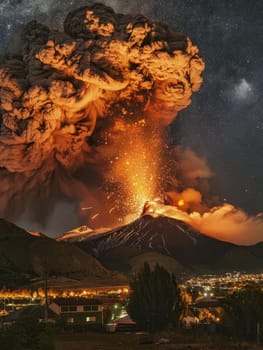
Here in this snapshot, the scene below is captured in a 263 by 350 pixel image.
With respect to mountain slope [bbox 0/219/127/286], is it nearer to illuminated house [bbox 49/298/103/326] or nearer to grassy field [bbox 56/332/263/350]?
illuminated house [bbox 49/298/103/326]

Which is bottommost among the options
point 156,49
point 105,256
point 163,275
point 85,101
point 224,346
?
point 224,346

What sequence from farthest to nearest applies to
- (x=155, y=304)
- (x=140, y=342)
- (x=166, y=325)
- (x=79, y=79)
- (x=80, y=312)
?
(x=79, y=79) < (x=80, y=312) < (x=155, y=304) < (x=166, y=325) < (x=140, y=342)

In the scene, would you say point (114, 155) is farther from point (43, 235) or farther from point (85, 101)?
point (43, 235)

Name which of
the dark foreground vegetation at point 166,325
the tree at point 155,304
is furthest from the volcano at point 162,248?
the tree at point 155,304

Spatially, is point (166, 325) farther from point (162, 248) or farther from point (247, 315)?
point (162, 248)

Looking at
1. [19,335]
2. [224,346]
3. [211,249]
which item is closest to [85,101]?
[224,346]

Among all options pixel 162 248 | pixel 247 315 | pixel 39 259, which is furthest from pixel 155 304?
pixel 162 248

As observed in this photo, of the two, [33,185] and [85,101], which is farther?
[33,185]
